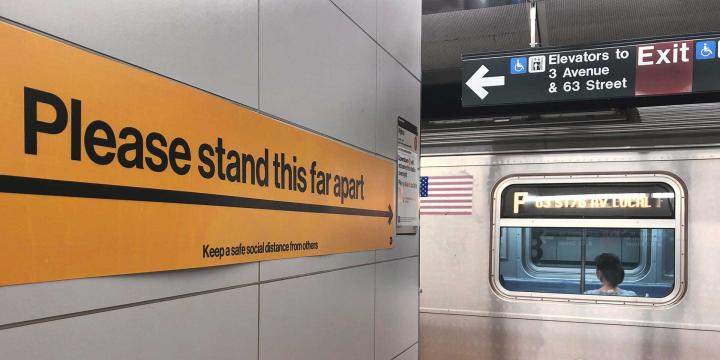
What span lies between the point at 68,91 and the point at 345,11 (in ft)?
4.25

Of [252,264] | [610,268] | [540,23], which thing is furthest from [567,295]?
[252,264]

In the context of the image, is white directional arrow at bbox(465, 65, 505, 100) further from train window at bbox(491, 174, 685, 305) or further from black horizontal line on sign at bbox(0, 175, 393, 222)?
black horizontal line on sign at bbox(0, 175, 393, 222)

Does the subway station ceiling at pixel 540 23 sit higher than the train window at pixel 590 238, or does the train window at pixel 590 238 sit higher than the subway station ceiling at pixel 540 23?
the subway station ceiling at pixel 540 23

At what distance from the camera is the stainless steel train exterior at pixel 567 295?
351 cm

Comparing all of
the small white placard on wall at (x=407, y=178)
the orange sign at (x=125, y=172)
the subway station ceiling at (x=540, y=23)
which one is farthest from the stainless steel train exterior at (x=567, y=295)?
the orange sign at (x=125, y=172)

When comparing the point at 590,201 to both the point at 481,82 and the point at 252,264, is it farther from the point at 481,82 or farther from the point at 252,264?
the point at 252,264

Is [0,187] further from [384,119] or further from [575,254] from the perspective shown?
[575,254]

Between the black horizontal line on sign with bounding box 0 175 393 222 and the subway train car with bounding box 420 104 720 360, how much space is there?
104 inches

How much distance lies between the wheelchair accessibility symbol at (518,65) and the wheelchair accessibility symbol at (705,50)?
0.79 metres

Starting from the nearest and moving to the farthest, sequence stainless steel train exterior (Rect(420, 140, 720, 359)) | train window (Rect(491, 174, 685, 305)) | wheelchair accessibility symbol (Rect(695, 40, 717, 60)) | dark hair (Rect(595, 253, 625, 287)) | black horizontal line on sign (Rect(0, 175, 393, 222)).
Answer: black horizontal line on sign (Rect(0, 175, 393, 222)) → wheelchair accessibility symbol (Rect(695, 40, 717, 60)) → stainless steel train exterior (Rect(420, 140, 720, 359)) → train window (Rect(491, 174, 685, 305)) → dark hair (Rect(595, 253, 625, 287))

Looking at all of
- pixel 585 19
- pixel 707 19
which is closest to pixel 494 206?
pixel 585 19

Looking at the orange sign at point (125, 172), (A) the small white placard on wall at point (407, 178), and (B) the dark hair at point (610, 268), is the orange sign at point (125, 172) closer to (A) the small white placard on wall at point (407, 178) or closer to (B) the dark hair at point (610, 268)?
(A) the small white placard on wall at point (407, 178)

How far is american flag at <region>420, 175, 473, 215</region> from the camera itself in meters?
4.10

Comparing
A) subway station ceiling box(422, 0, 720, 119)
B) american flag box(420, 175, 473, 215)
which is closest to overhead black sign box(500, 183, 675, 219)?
american flag box(420, 175, 473, 215)
